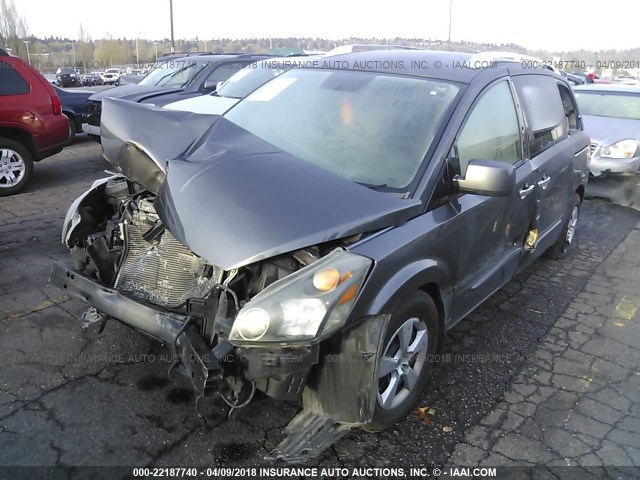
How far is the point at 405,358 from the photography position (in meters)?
2.82

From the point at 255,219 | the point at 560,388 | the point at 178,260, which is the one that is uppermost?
the point at 255,219

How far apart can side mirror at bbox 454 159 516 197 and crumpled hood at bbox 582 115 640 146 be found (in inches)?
238

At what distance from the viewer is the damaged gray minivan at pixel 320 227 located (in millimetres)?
2344

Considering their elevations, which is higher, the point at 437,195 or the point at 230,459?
the point at 437,195

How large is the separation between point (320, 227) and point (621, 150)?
7.38 metres

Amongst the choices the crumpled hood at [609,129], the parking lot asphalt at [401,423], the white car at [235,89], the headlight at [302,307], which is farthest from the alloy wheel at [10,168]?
the crumpled hood at [609,129]

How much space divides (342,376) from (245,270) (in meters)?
0.67

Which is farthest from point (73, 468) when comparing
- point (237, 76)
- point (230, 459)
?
point (237, 76)

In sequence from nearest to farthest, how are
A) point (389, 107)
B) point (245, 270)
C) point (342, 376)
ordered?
1. point (342, 376)
2. point (245, 270)
3. point (389, 107)

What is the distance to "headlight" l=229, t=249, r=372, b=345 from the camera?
7.30 feet

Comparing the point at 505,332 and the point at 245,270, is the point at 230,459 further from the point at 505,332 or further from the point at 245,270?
the point at 505,332

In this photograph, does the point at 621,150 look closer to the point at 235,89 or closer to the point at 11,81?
the point at 235,89

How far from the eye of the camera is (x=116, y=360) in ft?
11.0

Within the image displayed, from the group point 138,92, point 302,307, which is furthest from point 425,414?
point 138,92
